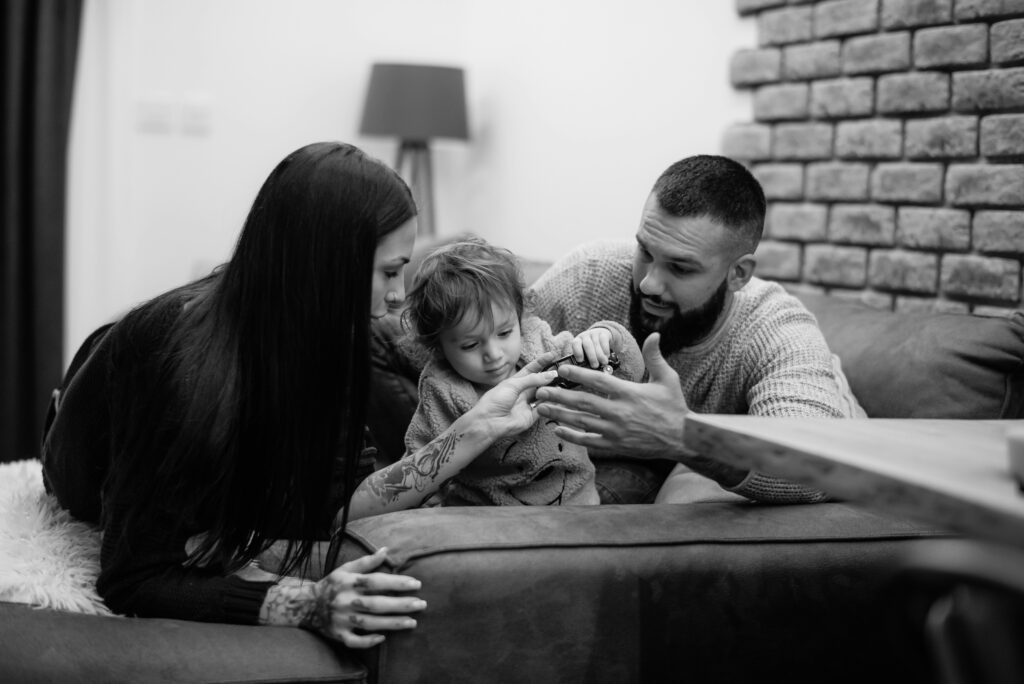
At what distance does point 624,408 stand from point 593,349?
0.47 ft

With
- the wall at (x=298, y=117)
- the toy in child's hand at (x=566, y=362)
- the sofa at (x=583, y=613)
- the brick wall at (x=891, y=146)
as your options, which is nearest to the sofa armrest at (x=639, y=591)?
the sofa at (x=583, y=613)

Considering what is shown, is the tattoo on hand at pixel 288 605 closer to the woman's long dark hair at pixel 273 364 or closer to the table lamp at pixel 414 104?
the woman's long dark hair at pixel 273 364

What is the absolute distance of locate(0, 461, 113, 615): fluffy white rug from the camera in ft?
4.97

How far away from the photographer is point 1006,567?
2.10ft

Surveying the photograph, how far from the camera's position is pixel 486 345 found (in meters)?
1.77

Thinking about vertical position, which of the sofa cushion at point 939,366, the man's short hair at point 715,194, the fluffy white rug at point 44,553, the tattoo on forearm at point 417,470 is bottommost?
the fluffy white rug at point 44,553

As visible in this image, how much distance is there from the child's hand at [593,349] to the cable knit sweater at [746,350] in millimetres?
282

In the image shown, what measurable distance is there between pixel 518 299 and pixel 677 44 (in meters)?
1.66

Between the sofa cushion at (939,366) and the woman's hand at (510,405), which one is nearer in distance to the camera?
the woman's hand at (510,405)

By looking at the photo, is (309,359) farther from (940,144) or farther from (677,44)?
(677,44)

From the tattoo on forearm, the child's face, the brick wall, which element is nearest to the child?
the child's face

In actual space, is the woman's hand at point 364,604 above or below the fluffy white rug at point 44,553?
above

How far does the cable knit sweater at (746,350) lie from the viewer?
1.78 metres

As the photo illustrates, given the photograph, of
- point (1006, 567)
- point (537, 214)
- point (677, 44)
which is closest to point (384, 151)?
point (537, 214)
